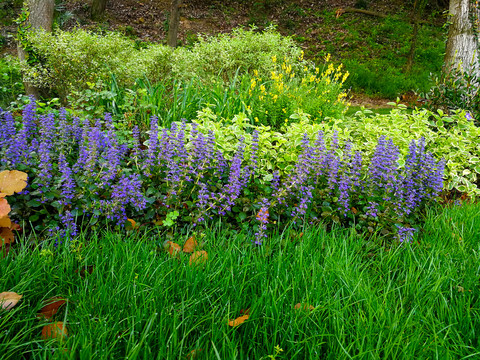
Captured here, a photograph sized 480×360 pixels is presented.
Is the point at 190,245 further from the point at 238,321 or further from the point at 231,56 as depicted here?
the point at 231,56

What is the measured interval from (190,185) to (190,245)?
636 mm

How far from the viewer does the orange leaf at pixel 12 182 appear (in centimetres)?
206

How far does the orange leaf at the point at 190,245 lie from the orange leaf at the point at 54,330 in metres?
0.79

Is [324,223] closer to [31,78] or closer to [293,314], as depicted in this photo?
[293,314]

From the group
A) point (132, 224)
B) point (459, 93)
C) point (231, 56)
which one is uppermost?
point (459, 93)

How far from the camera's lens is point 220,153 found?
279 centimetres

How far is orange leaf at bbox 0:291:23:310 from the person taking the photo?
140cm

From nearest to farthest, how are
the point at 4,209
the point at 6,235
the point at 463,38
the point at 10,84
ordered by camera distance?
the point at 4,209 → the point at 6,235 → the point at 463,38 → the point at 10,84

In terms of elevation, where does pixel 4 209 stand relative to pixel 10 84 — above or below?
above

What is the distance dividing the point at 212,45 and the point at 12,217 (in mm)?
5522

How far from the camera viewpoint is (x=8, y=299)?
1427mm

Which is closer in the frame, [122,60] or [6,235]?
[6,235]

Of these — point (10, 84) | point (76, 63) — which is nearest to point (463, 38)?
point (76, 63)

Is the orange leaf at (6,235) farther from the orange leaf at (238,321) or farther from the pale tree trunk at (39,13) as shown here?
the pale tree trunk at (39,13)
